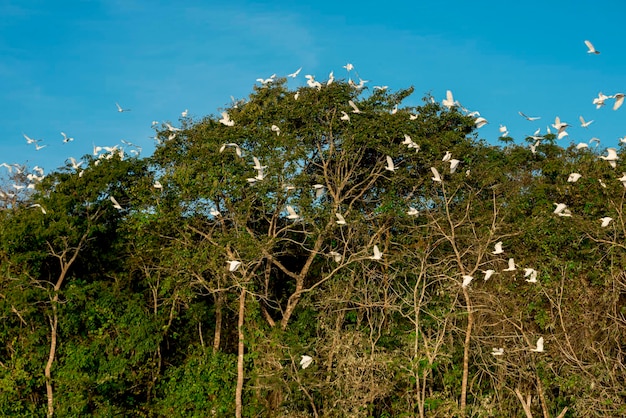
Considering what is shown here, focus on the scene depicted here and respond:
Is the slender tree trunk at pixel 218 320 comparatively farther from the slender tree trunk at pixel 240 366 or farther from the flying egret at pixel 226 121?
the flying egret at pixel 226 121

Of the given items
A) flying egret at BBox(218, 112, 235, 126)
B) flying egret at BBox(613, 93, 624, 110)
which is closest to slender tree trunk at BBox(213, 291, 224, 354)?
flying egret at BBox(218, 112, 235, 126)

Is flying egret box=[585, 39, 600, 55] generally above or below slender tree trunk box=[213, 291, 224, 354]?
above

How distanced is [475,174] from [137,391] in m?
9.45

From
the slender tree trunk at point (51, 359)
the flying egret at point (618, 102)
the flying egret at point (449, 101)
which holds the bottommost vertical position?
the slender tree trunk at point (51, 359)

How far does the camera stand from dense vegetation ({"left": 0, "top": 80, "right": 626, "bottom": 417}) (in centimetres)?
1411

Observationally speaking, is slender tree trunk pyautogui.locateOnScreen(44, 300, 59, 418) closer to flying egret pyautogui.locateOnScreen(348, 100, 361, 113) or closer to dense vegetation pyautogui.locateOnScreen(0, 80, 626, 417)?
dense vegetation pyautogui.locateOnScreen(0, 80, 626, 417)

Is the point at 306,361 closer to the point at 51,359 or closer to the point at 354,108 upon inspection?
the point at 354,108

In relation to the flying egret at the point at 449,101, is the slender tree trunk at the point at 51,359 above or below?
below

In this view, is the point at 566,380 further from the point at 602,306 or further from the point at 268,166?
the point at 268,166

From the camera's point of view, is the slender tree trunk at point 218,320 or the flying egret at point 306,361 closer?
the flying egret at point 306,361


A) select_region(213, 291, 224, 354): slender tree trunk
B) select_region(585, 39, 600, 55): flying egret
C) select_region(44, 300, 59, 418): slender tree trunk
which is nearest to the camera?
select_region(585, 39, 600, 55): flying egret

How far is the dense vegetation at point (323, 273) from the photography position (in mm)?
14109

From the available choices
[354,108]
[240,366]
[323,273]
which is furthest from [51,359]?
[354,108]

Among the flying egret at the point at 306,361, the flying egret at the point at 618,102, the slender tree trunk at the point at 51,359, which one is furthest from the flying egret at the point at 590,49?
the slender tree trunk at the point at 51,359
